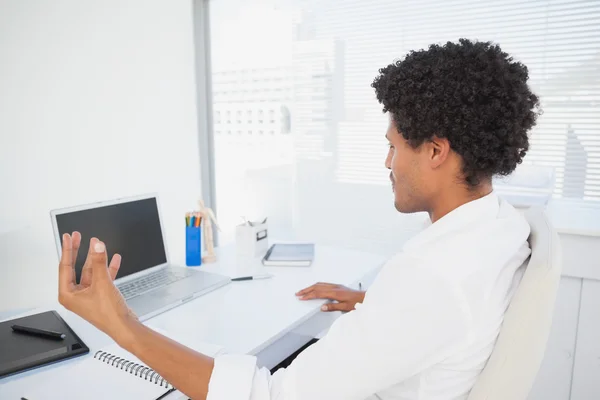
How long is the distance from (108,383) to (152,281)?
67 cm

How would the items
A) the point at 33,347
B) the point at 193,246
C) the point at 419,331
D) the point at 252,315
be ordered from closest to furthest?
the point at 419,331 < the point at 33,347 < the point at 252,315 < the point at 193,246

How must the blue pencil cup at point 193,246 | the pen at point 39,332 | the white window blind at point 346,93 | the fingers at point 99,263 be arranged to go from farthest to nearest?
the white window blind at point 346,93 → the blue pencil cup at point 193,246 → the pen at point 39,332 → the fingers at point 99,263

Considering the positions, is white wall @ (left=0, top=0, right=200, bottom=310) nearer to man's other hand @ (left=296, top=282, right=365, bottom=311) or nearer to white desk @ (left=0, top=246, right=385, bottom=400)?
white desk @ (left=0, top=246, right=385, bottom=400)

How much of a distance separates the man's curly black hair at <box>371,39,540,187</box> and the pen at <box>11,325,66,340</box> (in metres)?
1.00

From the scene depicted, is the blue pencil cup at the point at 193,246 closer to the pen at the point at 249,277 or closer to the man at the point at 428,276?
the pen at the point at 249,277

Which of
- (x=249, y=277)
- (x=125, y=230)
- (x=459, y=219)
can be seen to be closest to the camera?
(x=459, y=219)

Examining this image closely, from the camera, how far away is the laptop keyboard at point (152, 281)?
159 centimetres

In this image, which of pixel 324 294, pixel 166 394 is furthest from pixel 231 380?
pixel 324 294

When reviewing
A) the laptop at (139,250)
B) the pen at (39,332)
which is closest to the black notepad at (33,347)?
the pen at (39,332)

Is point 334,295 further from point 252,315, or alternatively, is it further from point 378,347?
point 378,347

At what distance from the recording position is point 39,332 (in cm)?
126

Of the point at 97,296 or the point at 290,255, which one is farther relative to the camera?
the point at 290,255

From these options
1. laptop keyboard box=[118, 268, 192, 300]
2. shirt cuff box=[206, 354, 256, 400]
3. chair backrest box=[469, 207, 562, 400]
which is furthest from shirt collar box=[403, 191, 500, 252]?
laptop keyboard box=[118, 268, 192, 300]

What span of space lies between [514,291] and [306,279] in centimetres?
98
